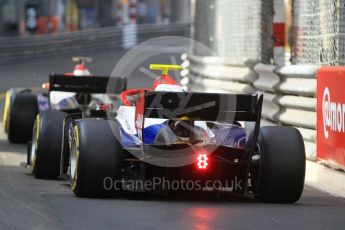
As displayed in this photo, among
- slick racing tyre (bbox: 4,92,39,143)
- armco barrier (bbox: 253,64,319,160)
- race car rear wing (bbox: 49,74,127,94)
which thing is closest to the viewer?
armco barrier (bbox: 253,64,319,160)

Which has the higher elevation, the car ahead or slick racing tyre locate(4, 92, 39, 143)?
the car ahead

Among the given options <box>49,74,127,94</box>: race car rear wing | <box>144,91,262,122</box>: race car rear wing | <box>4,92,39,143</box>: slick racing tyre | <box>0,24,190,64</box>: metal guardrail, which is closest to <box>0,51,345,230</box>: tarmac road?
<box>144,91,262,122</box>: race car rear wing

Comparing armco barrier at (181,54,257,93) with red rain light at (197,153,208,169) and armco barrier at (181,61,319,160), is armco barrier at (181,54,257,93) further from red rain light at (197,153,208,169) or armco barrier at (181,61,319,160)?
red rain light at (197,153,208,169)

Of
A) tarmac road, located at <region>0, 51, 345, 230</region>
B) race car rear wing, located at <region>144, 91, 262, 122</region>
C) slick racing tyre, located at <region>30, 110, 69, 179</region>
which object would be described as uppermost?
race car rear wing, located at <region>144, 91, 262, 122</region>

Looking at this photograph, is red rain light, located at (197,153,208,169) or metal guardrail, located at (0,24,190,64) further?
metal guardrail, located at (0,24,190,64)

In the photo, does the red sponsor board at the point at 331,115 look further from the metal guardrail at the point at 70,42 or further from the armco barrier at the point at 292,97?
the metal guardrail at the point at 70,42

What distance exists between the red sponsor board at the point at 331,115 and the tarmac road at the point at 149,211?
0.43 meters

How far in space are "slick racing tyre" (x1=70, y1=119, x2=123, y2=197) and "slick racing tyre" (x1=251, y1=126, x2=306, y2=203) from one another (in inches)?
49.0

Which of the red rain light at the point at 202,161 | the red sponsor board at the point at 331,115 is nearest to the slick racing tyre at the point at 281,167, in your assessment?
the red rain light at the point at 202,161

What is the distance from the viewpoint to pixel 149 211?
27.7 feet

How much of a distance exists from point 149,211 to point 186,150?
72 cm

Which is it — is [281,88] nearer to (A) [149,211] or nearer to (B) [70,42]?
(A) [149,211]

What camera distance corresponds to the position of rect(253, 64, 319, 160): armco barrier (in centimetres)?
1180

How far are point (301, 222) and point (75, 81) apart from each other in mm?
6859
